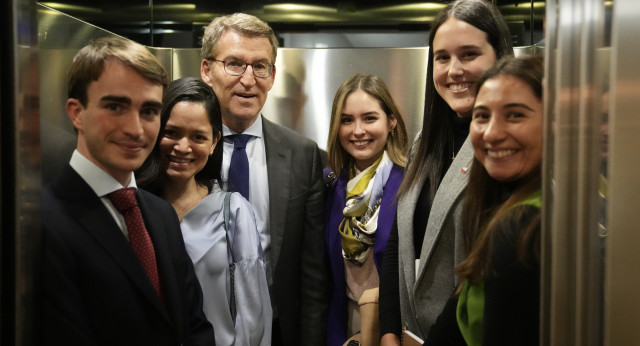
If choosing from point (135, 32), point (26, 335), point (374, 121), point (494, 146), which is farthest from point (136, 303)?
point (374, 121)

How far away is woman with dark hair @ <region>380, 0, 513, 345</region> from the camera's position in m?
1.17

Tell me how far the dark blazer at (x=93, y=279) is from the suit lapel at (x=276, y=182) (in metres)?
0.45

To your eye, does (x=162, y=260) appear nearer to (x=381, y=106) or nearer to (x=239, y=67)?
(x=239, y=67)

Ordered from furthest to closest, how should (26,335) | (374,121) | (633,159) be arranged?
1. (374,121)
2. (26,335)
3. (633,159)

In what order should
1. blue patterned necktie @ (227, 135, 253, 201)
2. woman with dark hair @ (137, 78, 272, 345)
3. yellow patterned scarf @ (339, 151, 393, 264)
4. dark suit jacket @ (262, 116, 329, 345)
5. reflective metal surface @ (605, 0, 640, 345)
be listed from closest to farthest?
reflective metal surface @ (605, 0, 640, 345), woman with dark hair @ (137, 78, 272, 345), blue patterned necktie @ (227, 135, 253, 201), dark suit jacket @ (262, 116, 329, 345), yellow patterned scarf @ (339, 151, 393, 264)

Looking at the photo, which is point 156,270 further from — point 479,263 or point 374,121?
point 374,121

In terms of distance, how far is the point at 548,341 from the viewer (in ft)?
3.51

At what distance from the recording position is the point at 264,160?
1641mm

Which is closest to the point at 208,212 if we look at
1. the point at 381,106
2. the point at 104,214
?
the point at 104,214

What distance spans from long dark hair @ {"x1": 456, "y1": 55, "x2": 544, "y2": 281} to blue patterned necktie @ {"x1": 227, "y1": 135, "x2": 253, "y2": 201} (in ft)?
2.05

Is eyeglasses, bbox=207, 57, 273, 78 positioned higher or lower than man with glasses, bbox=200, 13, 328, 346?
higher

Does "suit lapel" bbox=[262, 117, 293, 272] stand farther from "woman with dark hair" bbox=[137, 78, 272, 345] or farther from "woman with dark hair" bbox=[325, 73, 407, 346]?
"woman with dark hair" bbox=[325, 73, 407, 346]

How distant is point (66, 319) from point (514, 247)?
0.80 meters

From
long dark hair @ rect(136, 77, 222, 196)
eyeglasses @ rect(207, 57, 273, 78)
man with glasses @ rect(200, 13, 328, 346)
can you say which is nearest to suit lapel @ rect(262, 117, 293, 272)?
man with glasses @ rect(200, 13, 328, 346)
